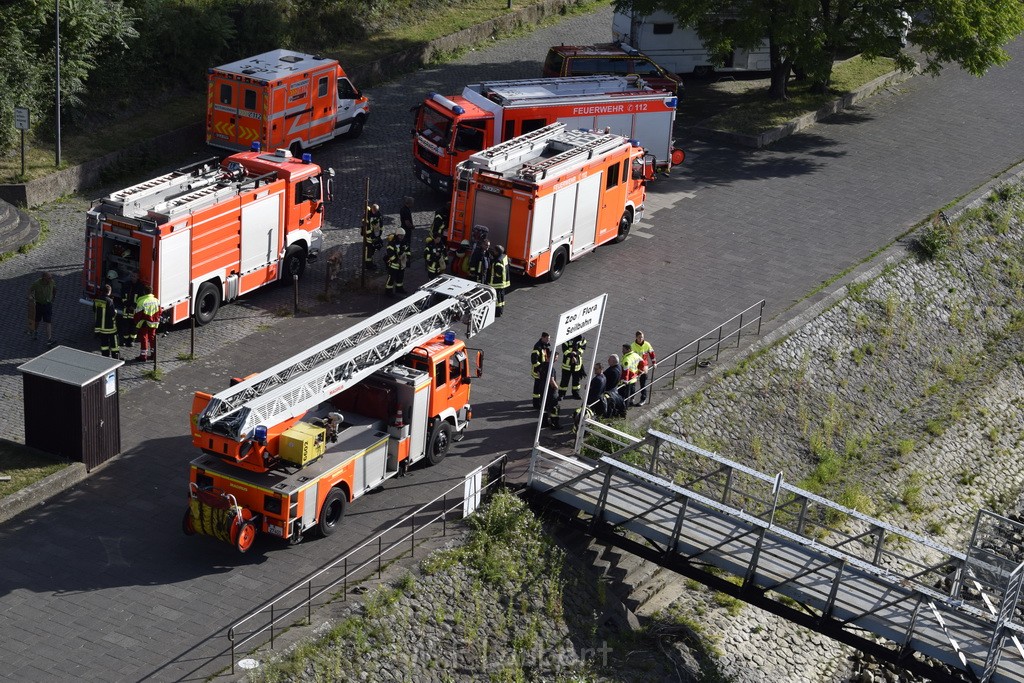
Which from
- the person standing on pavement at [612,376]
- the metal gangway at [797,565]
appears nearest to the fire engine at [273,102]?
the person standing on pavement at [612,376]

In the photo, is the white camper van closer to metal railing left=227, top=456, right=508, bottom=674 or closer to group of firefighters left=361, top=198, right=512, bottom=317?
group of firefighters left=361, top=198, right=512, bottom=317

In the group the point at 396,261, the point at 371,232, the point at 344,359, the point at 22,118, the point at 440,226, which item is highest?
the point at 22,118

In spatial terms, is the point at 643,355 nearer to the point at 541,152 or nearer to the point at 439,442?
the point at 439,442

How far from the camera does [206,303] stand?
25.9m

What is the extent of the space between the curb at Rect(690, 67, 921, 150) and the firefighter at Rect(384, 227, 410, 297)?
1353 cm

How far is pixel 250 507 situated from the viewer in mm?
18984

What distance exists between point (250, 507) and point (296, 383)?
1.75 m

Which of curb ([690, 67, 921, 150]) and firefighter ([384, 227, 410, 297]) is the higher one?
curb ([690, 67, 921, 150])

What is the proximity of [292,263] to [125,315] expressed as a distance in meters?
4.39

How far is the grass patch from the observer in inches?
794

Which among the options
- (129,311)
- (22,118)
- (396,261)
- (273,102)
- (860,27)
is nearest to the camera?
(129,311)

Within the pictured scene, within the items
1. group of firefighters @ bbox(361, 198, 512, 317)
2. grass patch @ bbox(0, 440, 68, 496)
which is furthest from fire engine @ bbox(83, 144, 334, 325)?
grass patch @ bbox(0, 440, 68, 496)

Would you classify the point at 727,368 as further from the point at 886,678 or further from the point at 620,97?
the point at 620,97

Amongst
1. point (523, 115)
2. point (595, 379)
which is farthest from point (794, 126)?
point (595, 379)
